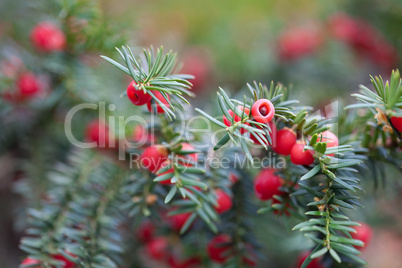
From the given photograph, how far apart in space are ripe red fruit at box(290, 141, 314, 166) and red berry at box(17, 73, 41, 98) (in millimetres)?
549

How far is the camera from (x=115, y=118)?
0.72m

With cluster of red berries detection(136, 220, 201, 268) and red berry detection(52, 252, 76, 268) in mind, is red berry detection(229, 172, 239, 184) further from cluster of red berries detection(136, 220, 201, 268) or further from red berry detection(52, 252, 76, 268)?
red berry detection(52, 252, 76, 268)

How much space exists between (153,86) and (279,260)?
2.08 feet

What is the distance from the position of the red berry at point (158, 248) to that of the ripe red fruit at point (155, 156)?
0.74 ft

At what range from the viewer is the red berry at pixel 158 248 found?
68 centimetres

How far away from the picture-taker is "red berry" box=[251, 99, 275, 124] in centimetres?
42

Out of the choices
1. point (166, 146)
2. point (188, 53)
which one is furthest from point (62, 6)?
point (188, 53)

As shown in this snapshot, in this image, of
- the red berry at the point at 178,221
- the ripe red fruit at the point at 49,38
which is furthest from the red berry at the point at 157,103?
the ripe red fruit at the point at 49,38

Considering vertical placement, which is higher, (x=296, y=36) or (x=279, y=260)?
(x=296, y=36)

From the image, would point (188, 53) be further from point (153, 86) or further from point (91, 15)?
point (153, 86)

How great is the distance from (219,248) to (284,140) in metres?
0.23

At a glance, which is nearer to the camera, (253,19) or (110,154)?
(110,154)

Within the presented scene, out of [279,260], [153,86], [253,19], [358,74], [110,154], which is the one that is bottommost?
[279,260]

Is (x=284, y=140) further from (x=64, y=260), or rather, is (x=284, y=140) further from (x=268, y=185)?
(x=64, y=260)
